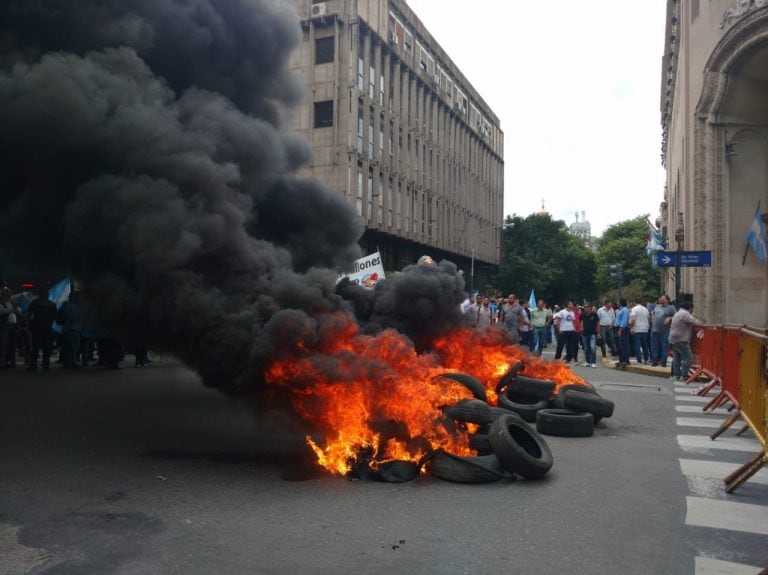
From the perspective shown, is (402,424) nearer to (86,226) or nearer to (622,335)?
(86,226)

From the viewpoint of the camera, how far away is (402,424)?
5328mm

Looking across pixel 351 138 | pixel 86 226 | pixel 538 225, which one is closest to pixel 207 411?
pixel 86 226

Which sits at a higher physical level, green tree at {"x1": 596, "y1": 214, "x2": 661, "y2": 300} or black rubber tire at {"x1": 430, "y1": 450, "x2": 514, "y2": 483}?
green tree at {"x1": 596, "y1": 214, "x2": 661, "y2": 300}

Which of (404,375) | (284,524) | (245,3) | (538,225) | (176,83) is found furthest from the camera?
(538,225)

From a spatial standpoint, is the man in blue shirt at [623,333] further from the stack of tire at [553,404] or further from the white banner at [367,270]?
the stack of tire at [553,404]

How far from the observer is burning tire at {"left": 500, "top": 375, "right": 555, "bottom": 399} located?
26.4 ft

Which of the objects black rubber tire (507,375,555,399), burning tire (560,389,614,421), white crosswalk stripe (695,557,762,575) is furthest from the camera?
black rubber tire (507,375,555,399)

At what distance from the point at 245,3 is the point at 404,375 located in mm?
5620

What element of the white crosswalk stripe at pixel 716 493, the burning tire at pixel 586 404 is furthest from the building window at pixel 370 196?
the burning tire at pixel 586 404

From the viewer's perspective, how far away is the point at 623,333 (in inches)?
608

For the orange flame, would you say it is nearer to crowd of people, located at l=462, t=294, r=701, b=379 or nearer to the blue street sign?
crowd of people, located at l=462, t=294, r=701, b=379

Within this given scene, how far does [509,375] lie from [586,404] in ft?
3.38

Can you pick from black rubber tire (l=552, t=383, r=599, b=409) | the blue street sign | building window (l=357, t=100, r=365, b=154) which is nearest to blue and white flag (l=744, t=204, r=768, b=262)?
the blue street sign

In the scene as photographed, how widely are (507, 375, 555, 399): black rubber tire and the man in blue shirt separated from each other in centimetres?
802
